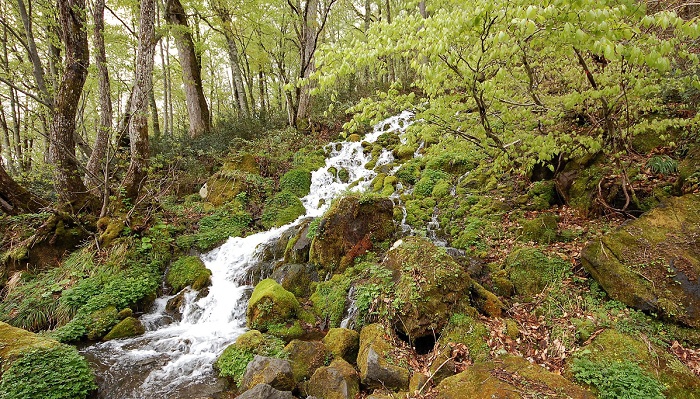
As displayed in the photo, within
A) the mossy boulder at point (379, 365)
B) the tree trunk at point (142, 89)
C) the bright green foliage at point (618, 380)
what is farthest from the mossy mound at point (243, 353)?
the tree trunk at point (142, 89)

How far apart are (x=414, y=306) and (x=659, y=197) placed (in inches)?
184

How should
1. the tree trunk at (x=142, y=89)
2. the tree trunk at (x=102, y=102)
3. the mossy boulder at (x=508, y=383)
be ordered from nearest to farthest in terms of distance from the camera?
the mossy boulder at (x=508, y=383) → the tree trunk at (x=142, y=89) → the tree trunk at (x=102, y=102)

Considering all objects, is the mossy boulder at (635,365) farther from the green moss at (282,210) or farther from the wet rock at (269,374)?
the green moss at (282,210)

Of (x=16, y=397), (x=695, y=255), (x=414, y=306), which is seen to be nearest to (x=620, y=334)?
(x=695, y=255)

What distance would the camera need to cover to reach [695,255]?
415cm

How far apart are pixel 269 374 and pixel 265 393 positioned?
48 centimetres

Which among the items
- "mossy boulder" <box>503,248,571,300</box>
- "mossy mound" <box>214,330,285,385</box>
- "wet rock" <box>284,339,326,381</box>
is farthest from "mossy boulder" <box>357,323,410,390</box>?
"mossy boulder" <box>503,248,571,300</box>

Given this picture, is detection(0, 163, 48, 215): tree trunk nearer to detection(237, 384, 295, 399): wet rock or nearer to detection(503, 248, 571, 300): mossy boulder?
detection(237, 384, 295, 399): wet rock

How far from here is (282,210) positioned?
32.8 ft

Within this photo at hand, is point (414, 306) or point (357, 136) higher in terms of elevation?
point (357, 136)

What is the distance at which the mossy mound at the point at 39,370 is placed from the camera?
406 cm

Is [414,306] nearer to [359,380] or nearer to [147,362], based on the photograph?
[359,380]

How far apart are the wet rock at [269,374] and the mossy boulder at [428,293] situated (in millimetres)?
1692

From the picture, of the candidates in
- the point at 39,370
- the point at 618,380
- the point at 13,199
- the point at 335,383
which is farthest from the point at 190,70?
the point at 618,380
